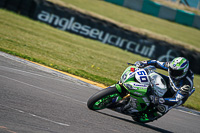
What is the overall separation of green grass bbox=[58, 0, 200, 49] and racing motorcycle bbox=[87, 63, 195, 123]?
18.9 meters

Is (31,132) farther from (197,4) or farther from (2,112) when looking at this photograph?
(197,4)

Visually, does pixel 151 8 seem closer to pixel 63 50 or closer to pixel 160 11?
pixel 160 11

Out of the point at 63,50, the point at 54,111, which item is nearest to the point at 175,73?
the point at 54,111

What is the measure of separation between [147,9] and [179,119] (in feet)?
78.5

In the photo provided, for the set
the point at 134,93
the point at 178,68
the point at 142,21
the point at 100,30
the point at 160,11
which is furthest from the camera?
the point at 160,11

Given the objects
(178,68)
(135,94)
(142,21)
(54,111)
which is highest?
(142,21)

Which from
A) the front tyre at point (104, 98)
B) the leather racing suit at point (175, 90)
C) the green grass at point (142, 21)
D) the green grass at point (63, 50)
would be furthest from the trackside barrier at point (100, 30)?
the front tyre at point (104, 98)

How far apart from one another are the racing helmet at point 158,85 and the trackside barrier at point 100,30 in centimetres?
1334

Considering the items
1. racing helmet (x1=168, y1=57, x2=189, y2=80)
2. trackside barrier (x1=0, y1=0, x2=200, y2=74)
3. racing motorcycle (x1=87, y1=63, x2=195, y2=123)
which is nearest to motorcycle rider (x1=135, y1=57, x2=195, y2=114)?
racing helmet (x1=168, y1=57, x2=189, y2=80)

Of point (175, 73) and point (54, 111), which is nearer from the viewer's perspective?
point (54, 111)

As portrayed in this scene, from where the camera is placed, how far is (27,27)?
1694 centimetres

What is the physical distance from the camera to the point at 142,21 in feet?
89.9

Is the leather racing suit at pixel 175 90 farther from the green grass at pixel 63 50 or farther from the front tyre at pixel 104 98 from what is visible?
the green grass at pixel 63 50

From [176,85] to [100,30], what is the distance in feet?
44.8
